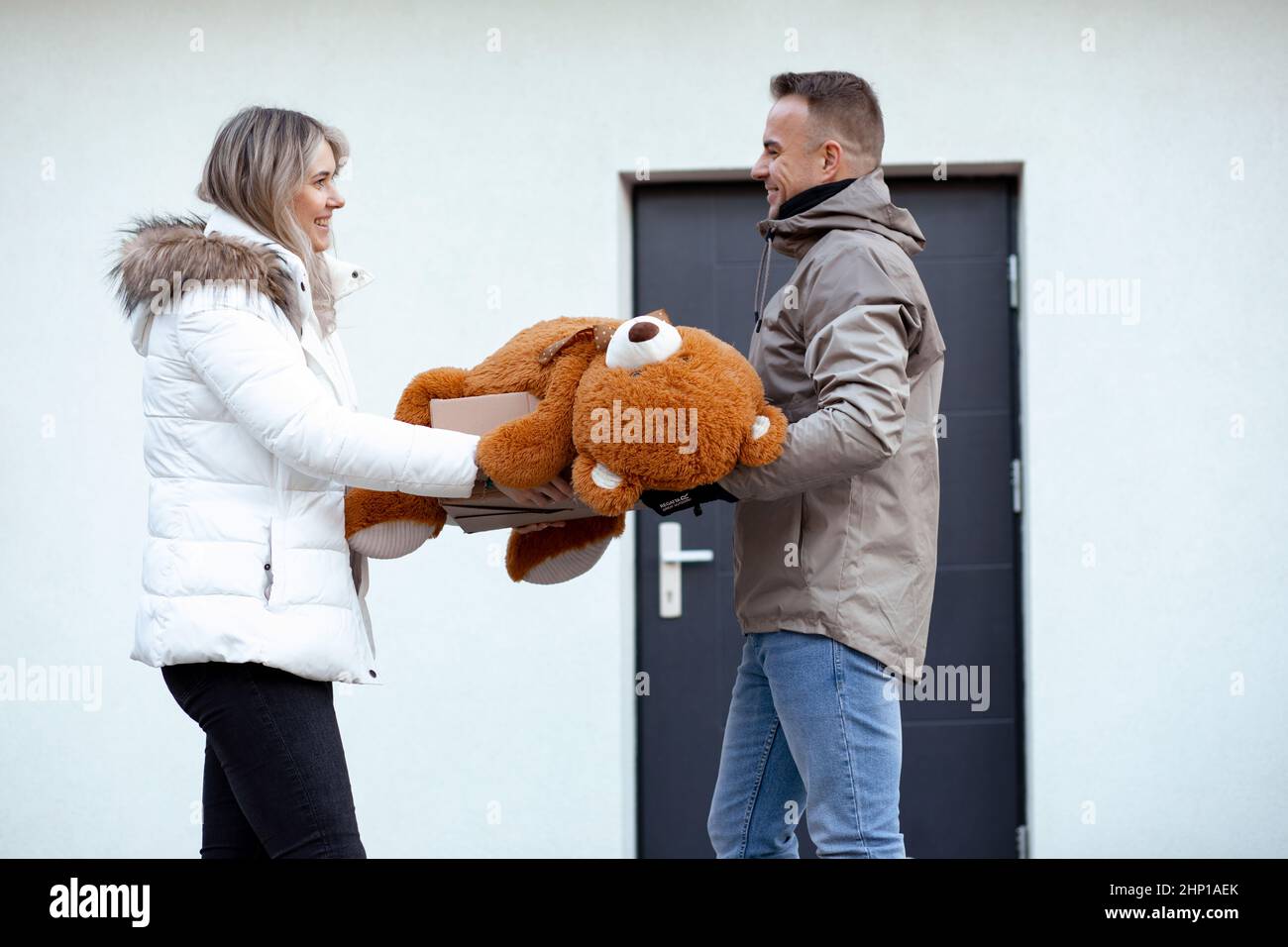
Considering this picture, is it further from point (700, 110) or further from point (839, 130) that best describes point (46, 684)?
point (839, 130)

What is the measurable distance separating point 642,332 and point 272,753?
897mm

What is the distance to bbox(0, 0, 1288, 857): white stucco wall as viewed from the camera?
4.05 meters

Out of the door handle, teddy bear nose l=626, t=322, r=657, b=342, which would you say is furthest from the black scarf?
the door handle

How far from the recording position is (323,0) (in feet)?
13.8

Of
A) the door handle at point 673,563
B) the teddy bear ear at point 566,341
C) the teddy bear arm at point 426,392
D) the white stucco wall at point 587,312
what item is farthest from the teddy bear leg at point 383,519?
the door handle at point 673,563

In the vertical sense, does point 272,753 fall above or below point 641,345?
below

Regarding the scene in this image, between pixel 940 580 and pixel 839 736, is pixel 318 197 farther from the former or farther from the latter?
pixel 940 580

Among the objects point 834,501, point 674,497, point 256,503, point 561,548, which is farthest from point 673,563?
point 256,503

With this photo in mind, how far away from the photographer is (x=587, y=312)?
417 centimetres

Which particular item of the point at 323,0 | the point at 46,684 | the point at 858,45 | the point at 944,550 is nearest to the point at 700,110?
the point at 858,45

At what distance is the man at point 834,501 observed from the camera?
2.13 m

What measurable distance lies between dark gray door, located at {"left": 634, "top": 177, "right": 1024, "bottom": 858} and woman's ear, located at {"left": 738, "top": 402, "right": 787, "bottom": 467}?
80.9 inches

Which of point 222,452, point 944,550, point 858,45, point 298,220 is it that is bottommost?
point 944,550

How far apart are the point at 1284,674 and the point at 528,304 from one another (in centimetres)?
265
